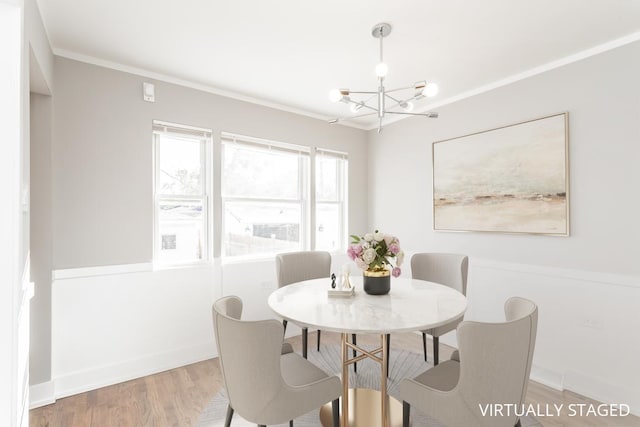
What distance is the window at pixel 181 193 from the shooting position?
2.94 m

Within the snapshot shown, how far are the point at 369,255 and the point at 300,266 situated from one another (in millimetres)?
1124

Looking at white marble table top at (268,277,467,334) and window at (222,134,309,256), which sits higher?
window at (222,134,309,256)

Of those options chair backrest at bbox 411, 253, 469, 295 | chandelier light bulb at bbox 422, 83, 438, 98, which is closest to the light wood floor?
chair backrest at bbox 411, 253, 469, 295

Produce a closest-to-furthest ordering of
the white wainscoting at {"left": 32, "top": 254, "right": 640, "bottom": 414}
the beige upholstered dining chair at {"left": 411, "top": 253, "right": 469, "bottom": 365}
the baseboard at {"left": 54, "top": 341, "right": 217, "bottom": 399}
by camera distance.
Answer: the white wainscoting at {"left": 32, "top": 254, "right": 640, "bottom": 414}
the baseboard at {"left": 54, "top": 341, "right": 217, "bottom": 399}
the beige upholstered dining chair at {"left": 411, "top": 253, "right": 469, "bottom": 365}

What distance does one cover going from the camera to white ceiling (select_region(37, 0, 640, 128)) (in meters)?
1.95

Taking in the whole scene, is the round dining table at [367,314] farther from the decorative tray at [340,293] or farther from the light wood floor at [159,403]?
the light wood floor at [159,403]

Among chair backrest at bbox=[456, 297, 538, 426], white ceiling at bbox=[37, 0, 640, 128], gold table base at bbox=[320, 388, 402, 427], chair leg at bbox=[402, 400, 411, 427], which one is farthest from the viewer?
gold table base at bbox=[320, 388, 402, 427]

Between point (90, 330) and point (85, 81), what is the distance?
6.65ft

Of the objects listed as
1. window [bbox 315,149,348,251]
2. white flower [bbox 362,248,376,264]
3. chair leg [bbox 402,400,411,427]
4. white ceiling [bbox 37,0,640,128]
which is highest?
white ceiling [bbox 37,0,640,128]

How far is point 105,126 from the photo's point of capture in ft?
8.61

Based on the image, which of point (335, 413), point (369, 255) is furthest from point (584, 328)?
point (335, 413)

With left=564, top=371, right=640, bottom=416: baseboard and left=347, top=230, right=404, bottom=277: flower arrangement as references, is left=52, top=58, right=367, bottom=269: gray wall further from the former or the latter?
left=564, top=371, right=640, bottom=416: baseboard

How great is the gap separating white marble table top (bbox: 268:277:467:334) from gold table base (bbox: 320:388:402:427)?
0.80 meters

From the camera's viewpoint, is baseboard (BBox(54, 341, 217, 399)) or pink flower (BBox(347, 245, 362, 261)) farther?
baseboard (BBox(54, 341, 217, 399))
